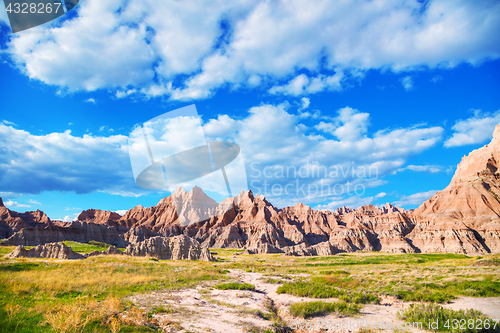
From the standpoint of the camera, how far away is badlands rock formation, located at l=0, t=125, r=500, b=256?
98250mm

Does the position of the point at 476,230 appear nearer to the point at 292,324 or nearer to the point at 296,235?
the point at 296,235

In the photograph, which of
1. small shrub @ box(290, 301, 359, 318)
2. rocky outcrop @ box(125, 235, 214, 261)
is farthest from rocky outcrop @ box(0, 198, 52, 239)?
small shrub @ box(290, 301, 359, 318)

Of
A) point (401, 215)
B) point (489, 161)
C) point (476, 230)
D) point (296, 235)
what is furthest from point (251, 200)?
point (489, 161)

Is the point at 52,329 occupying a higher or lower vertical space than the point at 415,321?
higher

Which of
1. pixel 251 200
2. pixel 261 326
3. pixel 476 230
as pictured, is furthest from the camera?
pixel 251 200

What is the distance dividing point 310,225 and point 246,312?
172 metres

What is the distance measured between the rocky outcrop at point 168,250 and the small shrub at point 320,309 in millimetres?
43634

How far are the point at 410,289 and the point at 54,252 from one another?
51.6 meters

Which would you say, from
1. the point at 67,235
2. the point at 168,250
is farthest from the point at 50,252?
the point at 67,235

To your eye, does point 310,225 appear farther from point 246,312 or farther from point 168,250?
point 246,312

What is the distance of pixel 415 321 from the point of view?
36.2 feet

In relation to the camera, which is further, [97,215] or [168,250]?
[97,215]

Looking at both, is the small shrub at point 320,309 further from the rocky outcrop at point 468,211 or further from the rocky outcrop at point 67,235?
the rocky outcrop at point 468,211

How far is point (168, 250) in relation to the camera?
5434 cm
